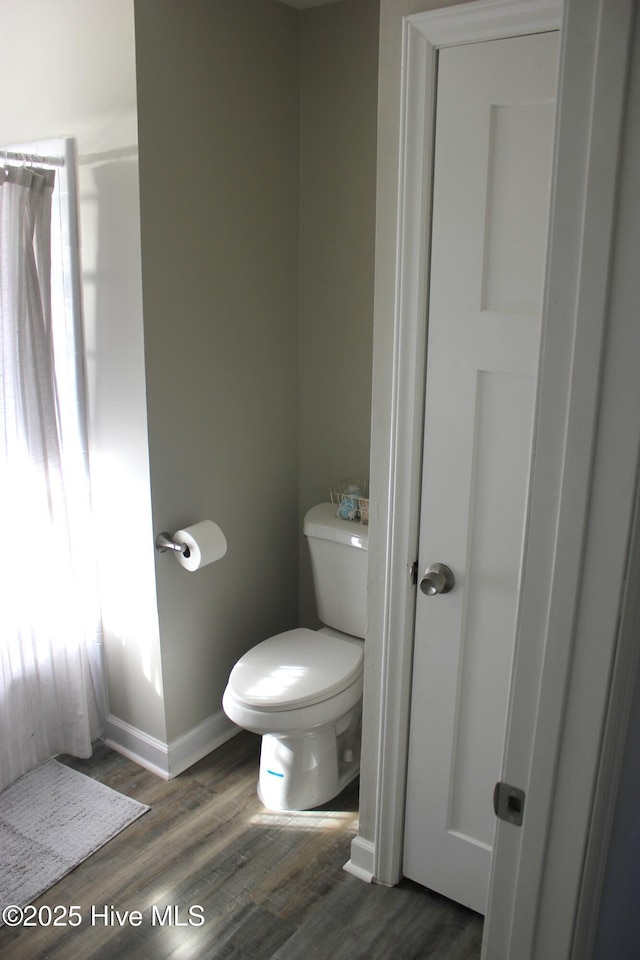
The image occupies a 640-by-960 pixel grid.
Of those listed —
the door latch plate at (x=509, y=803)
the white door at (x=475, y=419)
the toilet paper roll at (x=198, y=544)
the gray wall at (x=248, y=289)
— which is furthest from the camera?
the toilet paper roll at (x=198, y=544)

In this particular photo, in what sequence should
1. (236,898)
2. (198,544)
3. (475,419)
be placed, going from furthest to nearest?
(198,544), (236,898), (475,419)

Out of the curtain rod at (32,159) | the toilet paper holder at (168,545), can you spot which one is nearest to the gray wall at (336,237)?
the toilet paper holder at (168,545)

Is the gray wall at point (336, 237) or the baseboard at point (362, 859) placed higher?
the gray wall at point (336, 237)

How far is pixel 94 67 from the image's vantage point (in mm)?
2273

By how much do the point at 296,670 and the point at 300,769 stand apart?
1.00 ft

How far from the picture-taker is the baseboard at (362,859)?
2226mm

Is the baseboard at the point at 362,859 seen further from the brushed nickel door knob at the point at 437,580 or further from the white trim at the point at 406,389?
the brushed nickel door knob at the point at 437,580

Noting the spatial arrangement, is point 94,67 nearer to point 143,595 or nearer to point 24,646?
point 143,595

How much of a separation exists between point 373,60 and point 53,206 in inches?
43.5

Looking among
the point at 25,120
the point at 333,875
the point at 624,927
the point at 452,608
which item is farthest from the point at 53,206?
the point at 624,927

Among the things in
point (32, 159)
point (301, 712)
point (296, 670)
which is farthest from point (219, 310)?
point (301, 712)

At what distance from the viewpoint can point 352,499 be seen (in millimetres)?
2711

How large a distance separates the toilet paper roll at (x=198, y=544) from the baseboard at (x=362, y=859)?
910mm

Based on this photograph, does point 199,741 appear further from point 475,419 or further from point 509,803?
point 509,803
